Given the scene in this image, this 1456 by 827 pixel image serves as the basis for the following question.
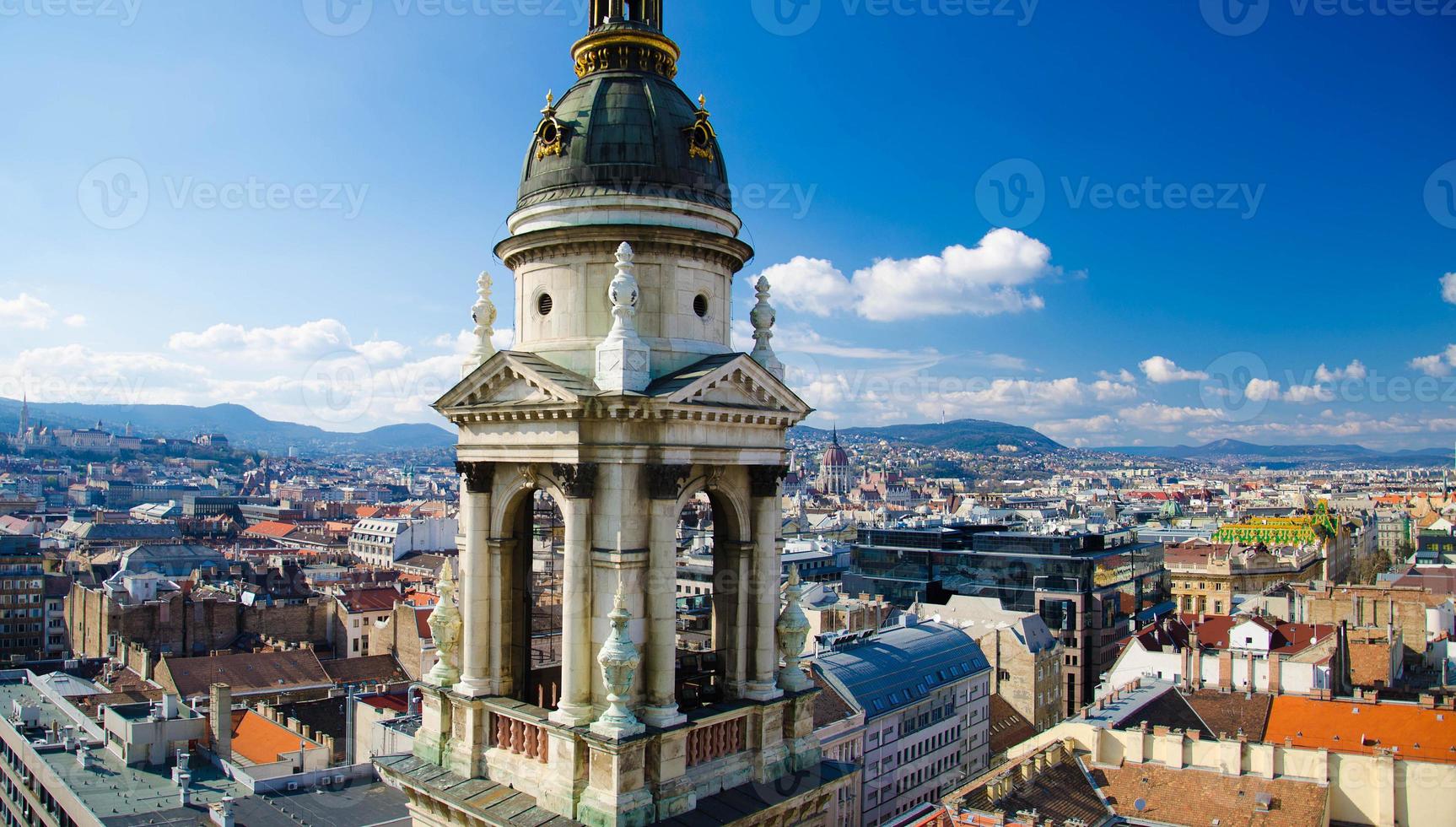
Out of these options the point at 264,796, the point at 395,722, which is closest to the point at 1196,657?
the point at 395,722

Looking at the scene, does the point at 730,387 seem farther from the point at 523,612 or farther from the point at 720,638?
the point at 523,612

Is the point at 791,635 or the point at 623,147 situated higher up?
the point at 623,147

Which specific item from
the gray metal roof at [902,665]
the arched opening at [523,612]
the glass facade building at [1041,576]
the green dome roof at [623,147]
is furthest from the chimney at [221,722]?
the glass facade building at [1041,576]

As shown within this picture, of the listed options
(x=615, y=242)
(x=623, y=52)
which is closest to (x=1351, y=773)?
(x=615, y=242)

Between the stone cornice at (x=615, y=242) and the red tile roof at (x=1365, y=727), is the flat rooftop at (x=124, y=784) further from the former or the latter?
the red tile roof at (x=1365, y=727)

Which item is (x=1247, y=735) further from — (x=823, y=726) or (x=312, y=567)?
(x=312, y=567)

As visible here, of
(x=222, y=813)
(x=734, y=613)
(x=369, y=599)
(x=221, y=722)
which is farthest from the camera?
(x=369, y=599)
